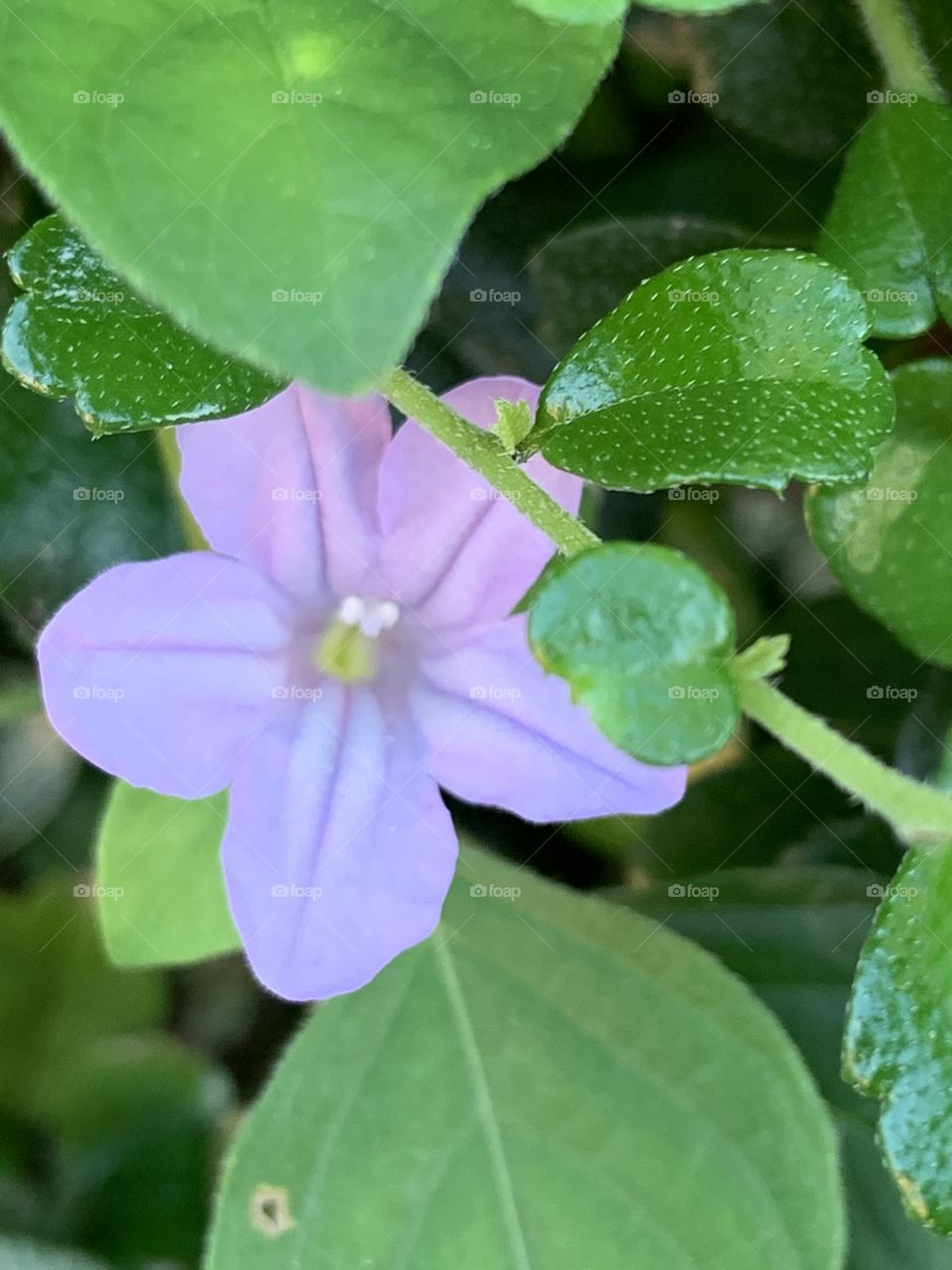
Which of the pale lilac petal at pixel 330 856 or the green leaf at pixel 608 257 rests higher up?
the green leaf at pixel 608 257

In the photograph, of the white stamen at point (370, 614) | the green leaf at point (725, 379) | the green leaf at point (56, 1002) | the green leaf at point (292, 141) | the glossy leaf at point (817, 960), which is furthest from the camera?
the green leaf at point (56, 1002)

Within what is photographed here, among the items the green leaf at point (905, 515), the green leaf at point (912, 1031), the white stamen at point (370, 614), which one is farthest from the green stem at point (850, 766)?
the white stamen at point (370, 614)

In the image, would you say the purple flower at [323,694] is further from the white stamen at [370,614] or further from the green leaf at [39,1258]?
the green leaf at [39,1258]

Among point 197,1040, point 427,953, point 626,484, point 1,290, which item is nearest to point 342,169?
point 626,484

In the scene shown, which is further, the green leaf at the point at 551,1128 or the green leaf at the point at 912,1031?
the green leaf at the point at 551,1128

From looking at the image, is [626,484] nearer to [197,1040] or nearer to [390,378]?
[390,378]

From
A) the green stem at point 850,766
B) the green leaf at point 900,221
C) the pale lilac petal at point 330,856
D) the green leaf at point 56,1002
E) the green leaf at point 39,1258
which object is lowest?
the green leaf at point 39,1258

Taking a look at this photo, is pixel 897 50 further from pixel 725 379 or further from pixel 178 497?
pixel 178 497
